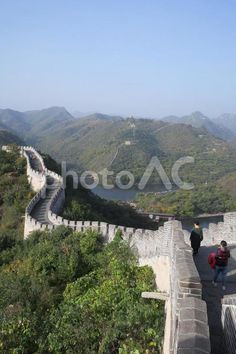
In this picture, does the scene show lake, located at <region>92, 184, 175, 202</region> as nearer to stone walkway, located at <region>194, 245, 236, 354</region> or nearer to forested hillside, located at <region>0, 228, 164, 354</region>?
forested hillside, located at <region>0, 228, 164, 354</region>

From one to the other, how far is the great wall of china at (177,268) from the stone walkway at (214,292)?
4.6 inches

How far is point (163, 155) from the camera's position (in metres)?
126

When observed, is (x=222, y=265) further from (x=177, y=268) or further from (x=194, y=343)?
(x=194, y=343)

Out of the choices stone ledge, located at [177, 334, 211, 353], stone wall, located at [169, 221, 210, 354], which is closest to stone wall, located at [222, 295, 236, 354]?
stone wall, located at [169, 221, 210, 354]

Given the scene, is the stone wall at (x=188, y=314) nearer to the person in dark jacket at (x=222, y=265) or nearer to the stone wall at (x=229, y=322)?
the stone wall at (x=229, y=322)

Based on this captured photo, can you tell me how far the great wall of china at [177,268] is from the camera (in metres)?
4.00

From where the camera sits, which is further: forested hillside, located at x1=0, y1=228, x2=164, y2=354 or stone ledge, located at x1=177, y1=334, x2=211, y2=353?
forested hillside, located at x1=0, y1=228, x2=164, y2=354

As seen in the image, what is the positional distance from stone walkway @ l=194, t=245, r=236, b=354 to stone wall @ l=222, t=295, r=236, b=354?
0.16m

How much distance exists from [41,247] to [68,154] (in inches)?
4932

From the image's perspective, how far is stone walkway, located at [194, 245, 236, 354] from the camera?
15.8 feet

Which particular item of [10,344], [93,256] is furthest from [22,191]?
[10,344]

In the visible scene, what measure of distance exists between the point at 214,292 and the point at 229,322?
1.92m

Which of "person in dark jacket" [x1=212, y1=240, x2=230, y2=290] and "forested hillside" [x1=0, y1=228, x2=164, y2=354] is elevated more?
"person in dark jacket" [x1=212, y1=240, x2=230, y2=290]

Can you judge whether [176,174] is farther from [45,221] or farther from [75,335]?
[75,335]
